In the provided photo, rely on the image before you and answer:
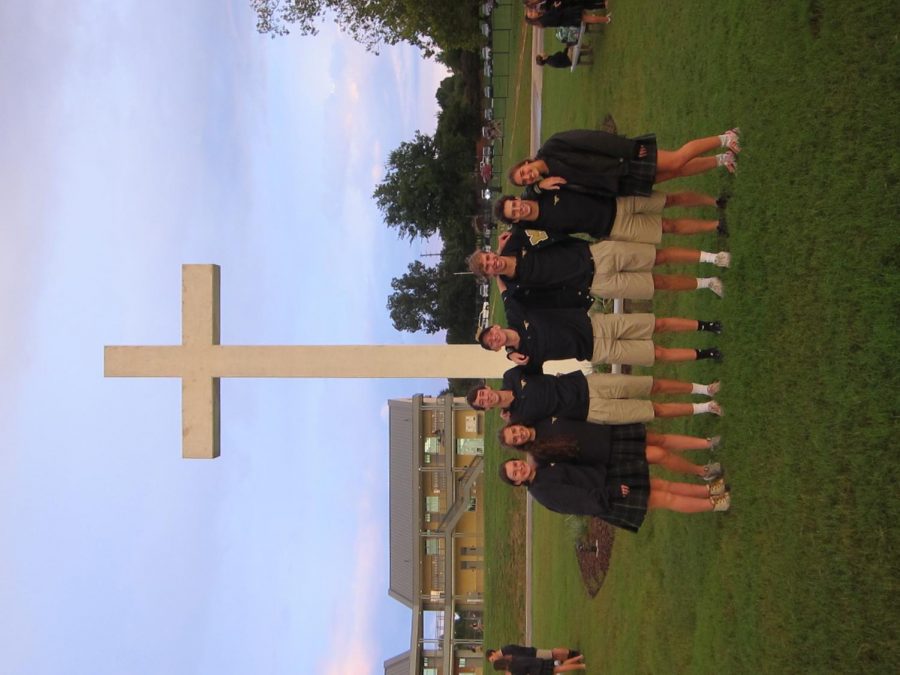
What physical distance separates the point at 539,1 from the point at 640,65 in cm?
227

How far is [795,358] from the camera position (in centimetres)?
616

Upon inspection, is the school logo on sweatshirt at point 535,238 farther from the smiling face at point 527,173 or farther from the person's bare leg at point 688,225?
the person's bare leg at point 688,225

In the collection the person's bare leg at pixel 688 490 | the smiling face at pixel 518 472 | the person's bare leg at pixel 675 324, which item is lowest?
the person's bare leg at pixel 688 490

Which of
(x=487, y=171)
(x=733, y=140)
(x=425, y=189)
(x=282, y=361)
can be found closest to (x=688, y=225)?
(x=733, y=140)

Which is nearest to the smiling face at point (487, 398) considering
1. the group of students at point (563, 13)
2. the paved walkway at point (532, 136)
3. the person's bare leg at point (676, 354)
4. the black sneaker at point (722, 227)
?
the person's bare leg at point (676, 354)

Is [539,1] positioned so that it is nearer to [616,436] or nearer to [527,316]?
[527,316]

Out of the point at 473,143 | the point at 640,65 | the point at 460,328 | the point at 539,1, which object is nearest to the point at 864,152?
the point at 640,65

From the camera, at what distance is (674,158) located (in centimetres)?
707

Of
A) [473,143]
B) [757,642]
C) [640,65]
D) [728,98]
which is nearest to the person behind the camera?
[757,642]

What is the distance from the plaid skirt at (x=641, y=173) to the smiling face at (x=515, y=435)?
253 cm

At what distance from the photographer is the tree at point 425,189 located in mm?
40625

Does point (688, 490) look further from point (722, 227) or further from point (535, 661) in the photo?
point (535, 661)

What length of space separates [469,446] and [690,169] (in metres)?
29.3

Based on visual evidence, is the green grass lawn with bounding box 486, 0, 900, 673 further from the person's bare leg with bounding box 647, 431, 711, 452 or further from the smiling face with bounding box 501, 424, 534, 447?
the smiling face with bounding box 501, 424, 534, 447
